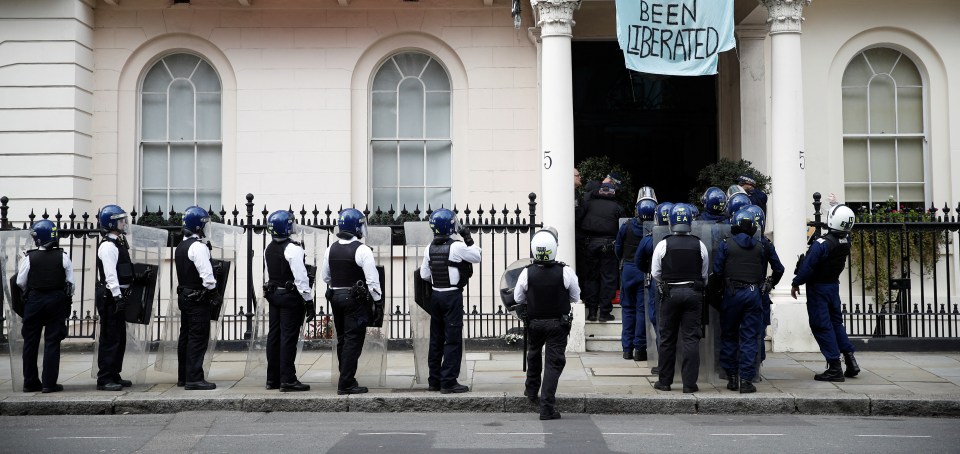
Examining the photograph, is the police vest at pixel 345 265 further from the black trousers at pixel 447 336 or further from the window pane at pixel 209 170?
the window pane at pixel 209 170

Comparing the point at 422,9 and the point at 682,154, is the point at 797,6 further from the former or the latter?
the point at 422,9

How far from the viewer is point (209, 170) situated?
15.6 metres

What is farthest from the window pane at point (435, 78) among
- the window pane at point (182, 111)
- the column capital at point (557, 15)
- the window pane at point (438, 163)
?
the window pane at point (182, 111)

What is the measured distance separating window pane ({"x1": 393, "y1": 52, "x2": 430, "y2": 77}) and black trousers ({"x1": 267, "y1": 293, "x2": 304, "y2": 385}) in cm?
648

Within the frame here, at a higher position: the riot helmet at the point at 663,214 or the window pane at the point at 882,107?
the window pane at the point at 882,107

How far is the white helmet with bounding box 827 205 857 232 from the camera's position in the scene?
10555 mm

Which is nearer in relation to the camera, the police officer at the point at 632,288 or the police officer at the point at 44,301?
the police officer at the point at 44,301

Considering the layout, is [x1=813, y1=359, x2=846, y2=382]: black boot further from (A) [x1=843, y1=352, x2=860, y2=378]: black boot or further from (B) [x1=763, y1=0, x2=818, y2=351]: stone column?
(B) [x1=763, y1=0, x2=818, y2=351]: stone column

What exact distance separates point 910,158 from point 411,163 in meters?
7.94

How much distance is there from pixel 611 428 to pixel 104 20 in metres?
10.9

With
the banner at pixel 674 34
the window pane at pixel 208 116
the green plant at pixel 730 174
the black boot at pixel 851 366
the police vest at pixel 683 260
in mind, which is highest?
the banner at pixel 674 34

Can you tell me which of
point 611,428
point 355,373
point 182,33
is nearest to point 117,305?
point 355,373

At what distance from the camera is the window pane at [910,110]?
15555 mm

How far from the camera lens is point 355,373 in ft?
33.2
